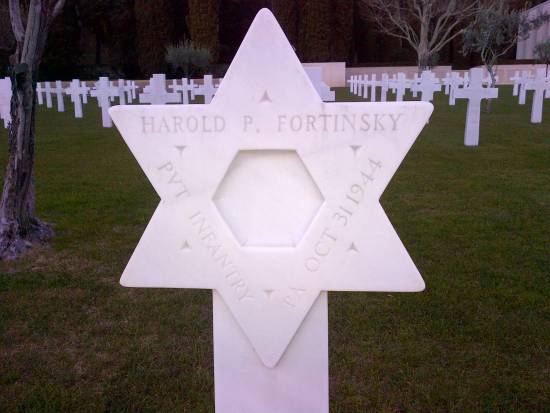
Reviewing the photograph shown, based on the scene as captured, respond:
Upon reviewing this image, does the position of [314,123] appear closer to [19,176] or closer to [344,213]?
[344,213]

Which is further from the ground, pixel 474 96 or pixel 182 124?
pixel 182 124

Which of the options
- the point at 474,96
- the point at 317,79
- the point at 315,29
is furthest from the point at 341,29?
the point at 317,79

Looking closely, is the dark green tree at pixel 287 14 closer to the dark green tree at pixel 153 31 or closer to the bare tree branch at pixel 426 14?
the bare tree branch at pixel 426 14

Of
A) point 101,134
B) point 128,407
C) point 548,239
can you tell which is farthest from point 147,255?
point 101,134

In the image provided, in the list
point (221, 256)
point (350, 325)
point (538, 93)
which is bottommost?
point (350, 325)

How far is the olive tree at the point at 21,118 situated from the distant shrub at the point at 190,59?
20183 millimetres

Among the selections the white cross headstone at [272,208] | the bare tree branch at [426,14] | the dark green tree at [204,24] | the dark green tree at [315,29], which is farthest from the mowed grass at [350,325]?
the dark green tree at [315,29]

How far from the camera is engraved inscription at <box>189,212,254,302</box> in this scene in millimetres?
1509

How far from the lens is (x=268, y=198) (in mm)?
1496

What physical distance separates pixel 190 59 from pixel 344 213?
24.9m

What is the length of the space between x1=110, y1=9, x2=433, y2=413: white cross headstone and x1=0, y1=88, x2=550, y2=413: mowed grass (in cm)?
109

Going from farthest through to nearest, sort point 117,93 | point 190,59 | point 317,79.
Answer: point 190,59, point 117,93, point 317,79

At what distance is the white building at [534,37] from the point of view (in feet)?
117

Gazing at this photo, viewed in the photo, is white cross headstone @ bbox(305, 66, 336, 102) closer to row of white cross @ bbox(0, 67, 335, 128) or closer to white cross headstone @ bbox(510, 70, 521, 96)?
row of white cross @ bbox(0, 67, 335, 128)
